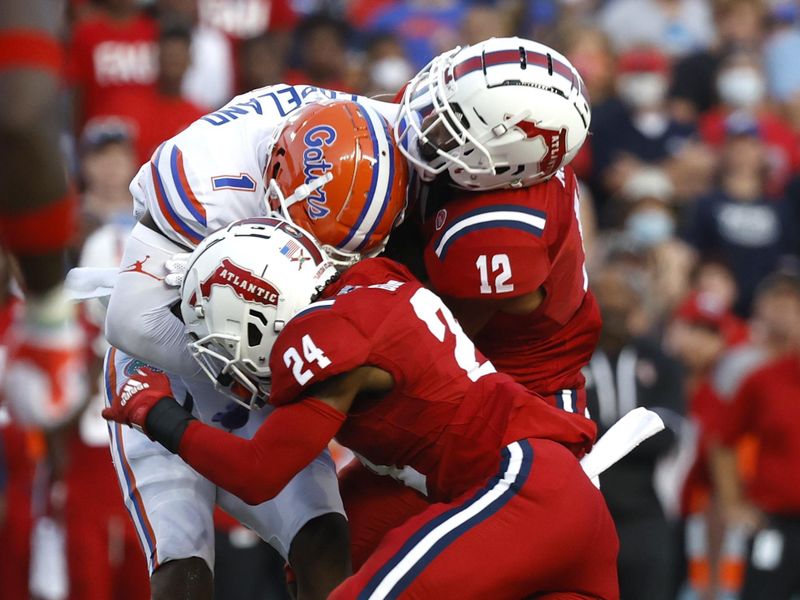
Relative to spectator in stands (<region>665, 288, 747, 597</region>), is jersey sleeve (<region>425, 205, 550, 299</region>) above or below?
above

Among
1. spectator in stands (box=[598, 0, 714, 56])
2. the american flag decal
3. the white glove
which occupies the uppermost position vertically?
the american flag decal

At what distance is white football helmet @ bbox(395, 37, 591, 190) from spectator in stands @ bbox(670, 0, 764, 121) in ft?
20.6

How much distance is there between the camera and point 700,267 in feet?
30.4

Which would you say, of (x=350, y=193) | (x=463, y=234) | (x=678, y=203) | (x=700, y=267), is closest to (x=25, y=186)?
(x=350, y=193)

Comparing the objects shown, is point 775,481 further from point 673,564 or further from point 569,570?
point 569,570

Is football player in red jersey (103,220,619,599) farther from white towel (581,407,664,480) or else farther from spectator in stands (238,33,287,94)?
spectator in stands (238,33,287,94)

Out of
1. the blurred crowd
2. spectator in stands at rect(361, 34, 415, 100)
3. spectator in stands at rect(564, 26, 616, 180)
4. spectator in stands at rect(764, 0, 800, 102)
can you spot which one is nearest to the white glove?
the blurred crowd

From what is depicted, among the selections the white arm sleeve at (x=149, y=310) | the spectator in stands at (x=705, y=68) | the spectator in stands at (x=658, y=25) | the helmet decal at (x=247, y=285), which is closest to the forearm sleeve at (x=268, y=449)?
the helmet decal at (x=247, y=285)

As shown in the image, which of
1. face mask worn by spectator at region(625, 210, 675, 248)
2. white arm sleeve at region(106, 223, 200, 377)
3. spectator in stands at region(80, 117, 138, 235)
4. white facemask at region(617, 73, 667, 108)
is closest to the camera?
white arm sleeve at region(106, 223, 200, 377)

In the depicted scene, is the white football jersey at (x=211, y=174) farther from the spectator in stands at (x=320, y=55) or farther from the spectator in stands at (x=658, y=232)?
the spectator in stands at (x=320, y=55)

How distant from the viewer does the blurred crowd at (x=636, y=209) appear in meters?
7.19

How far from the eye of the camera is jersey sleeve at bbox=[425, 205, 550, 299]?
432 centimetres

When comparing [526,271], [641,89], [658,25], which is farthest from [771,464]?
[658,25]

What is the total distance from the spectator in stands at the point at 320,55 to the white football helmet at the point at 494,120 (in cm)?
526
